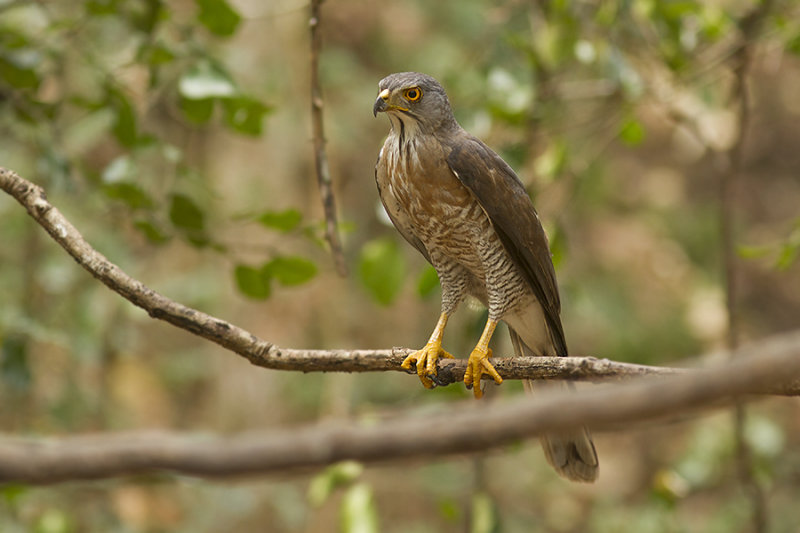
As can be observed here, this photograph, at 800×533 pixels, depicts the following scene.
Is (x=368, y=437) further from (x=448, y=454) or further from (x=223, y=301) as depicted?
(x=223, y=301)

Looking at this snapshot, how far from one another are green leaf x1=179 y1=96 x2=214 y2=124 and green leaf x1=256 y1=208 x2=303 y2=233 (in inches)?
21.0

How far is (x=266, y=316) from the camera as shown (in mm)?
6020

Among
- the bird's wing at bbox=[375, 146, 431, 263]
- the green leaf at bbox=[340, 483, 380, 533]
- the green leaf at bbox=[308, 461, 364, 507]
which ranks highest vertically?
the bird's wing at bbox=[375, 146, 431, 263]

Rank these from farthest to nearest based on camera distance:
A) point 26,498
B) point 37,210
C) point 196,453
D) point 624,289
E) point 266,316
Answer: point 624,289 → point 266,316 → point 26,498 → point 37,210 → point 196,453

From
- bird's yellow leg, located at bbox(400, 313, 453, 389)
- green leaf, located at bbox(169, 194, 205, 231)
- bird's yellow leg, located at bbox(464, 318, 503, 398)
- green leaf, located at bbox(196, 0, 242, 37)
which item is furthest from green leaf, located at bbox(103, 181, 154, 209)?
bird's yellow leg, located at bbox(464, 318, 503, 398)

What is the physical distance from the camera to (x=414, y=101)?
3.17 meters

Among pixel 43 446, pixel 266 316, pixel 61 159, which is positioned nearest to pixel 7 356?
pixel 61 159

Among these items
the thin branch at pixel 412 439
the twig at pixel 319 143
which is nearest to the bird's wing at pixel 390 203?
the twig at pixel 319 143

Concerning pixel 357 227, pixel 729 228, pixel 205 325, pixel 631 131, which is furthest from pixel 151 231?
pixel 729 228

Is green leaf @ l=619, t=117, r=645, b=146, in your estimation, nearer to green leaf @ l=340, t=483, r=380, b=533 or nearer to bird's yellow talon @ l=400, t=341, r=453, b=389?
bird's yellow talon @ l=400, t=341, r=453, b=389

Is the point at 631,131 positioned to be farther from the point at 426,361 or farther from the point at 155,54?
the point at 155,54

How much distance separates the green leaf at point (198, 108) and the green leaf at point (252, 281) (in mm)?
636

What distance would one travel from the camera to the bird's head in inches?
124

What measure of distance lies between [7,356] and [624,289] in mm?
6516
